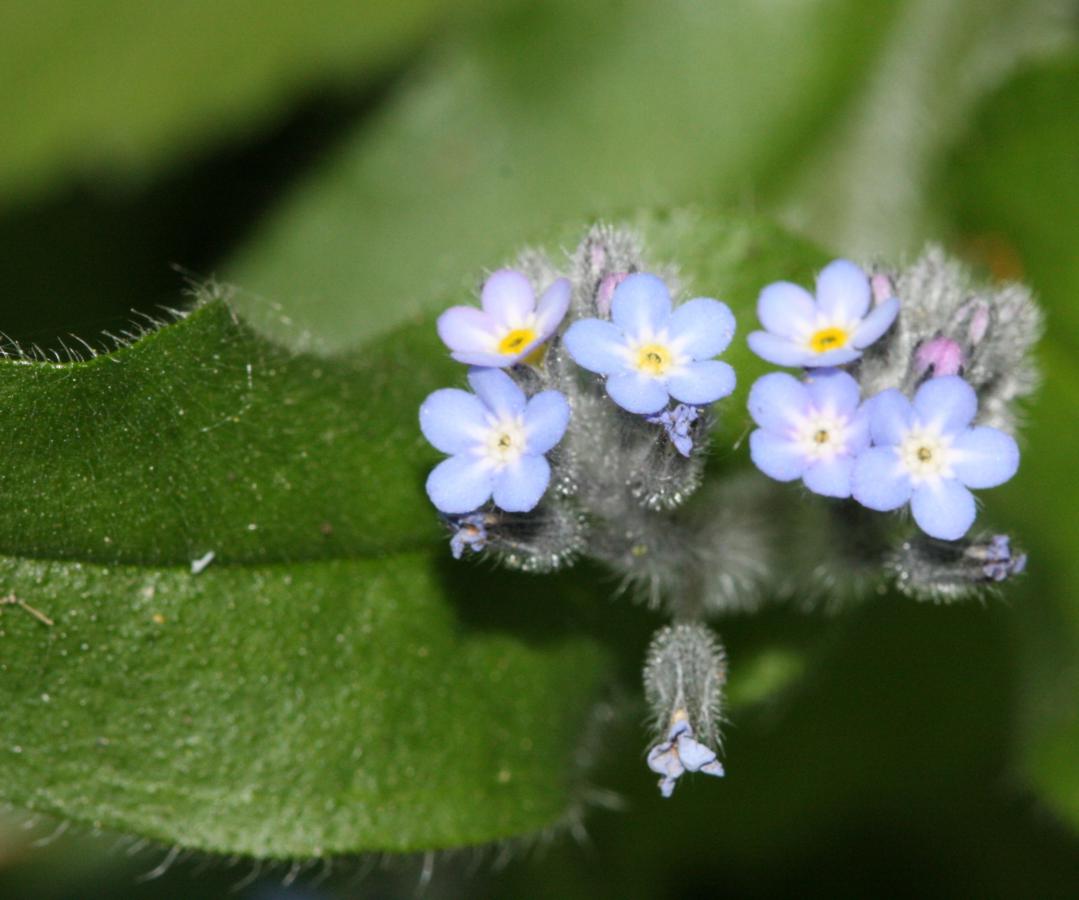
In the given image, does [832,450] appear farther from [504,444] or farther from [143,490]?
[143,490]

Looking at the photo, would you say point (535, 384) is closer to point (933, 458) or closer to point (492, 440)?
point (492, 440)

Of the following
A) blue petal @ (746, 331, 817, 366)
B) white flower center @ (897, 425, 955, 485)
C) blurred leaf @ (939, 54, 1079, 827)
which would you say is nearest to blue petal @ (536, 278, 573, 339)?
blue petal @ (746, 331, 817, 366)

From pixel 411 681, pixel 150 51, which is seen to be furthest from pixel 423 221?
pixel 411 681

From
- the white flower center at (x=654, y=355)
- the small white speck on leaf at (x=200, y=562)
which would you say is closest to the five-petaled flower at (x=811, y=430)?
the white flower center at (x=654, y=355)

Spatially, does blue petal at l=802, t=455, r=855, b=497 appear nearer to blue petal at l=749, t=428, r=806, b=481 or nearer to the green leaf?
blue petal at l=749, t=428, r=806, b=481

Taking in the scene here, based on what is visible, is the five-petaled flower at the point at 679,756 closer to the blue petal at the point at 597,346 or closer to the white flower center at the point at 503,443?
the white flower center at the point at 503,443

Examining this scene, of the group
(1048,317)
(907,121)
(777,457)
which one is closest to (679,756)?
(777,457)

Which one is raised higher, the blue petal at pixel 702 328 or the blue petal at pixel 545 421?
the blue petal at pixel 702 328

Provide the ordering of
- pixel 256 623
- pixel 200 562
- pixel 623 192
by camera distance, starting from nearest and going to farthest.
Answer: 1. pixel 200 562
2. pixel 256 623
3. pixel 623 192
